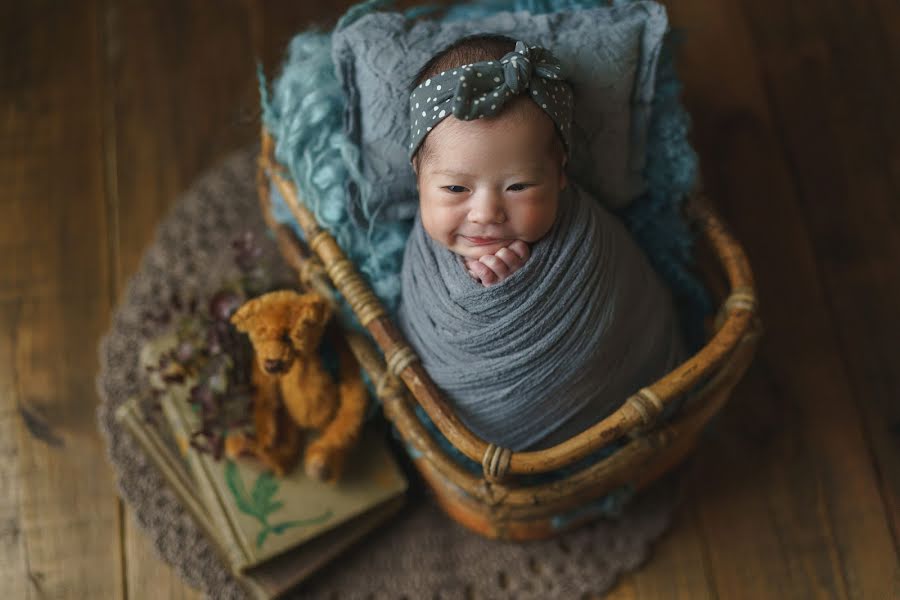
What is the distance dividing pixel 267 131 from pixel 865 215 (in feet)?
3.40

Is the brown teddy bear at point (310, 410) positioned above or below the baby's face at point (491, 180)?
below

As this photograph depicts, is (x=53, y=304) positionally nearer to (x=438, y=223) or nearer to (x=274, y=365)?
(x=274, y=365)

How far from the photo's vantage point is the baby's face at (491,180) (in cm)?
100

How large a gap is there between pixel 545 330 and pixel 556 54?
37 cm

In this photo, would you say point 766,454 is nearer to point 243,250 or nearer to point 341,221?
point 341,221

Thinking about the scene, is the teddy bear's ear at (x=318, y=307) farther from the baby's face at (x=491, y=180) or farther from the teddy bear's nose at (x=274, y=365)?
the baby's face at (x=491, y=180)

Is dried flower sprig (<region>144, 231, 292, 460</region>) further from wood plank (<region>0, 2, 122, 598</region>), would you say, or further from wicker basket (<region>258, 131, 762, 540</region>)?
wood plank (<region>0, 2, 122, 598</region>)

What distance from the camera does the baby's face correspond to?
1.00m

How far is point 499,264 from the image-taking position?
1065 millimetres

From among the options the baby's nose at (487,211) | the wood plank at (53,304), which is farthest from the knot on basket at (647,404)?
the wood plank at (53,304)

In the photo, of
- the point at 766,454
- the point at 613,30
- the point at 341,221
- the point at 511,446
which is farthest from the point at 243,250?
the point at 766,454

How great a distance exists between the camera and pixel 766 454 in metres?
1.38

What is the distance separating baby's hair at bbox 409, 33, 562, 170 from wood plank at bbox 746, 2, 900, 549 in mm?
704

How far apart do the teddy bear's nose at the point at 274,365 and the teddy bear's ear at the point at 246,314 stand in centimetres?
6
